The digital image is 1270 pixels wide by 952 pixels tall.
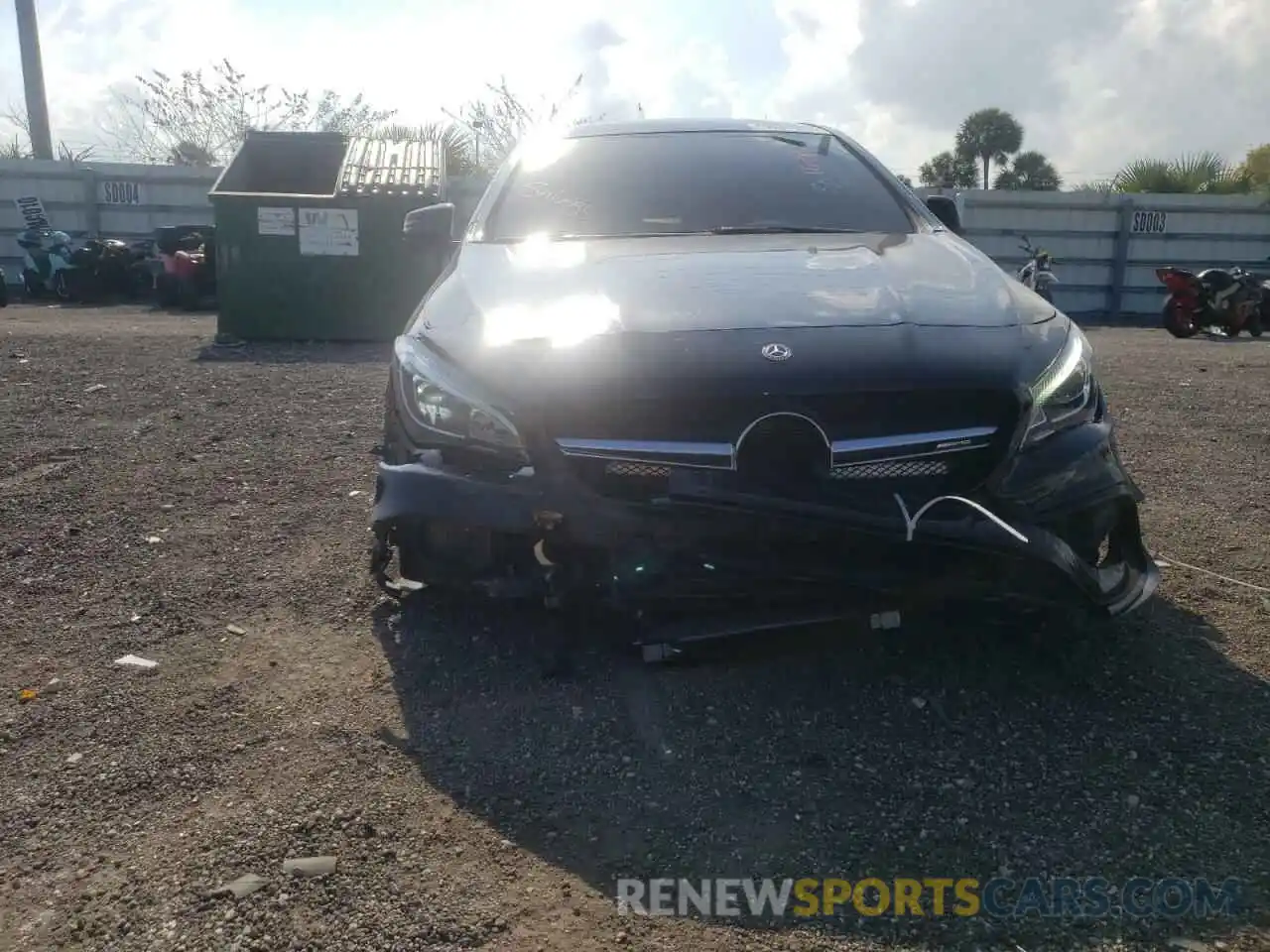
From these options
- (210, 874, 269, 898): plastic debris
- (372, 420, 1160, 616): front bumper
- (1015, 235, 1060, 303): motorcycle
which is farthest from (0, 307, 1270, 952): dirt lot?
(1015, 235, 1060, 303): motorcycle

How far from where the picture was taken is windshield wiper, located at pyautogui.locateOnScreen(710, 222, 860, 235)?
384 centimetres

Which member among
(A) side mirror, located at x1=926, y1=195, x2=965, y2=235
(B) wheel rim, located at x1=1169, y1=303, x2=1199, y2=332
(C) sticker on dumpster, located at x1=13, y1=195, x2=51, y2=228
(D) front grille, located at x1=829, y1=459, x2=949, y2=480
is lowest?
(B) wheel rim, located at x1=1169, y1=303, x2=1199, y2=332

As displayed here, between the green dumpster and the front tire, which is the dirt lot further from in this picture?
the front tire

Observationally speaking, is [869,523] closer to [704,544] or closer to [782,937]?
[704,544]

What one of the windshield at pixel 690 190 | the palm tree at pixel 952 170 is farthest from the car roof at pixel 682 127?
the palm tree at pixel 952 170

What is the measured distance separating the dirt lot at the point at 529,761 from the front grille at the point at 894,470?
0.37 meters

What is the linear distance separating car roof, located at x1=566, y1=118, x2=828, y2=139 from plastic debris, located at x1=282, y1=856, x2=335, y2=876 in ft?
9.91

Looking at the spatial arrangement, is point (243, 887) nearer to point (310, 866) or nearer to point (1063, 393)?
point (310, 866)

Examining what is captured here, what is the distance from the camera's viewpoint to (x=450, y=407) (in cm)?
280

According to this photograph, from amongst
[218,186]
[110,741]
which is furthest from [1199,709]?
[218,186]

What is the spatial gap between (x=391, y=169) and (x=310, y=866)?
10.3 m

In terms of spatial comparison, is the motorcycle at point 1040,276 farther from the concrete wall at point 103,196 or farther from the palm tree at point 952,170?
the palm tree at point 952,170

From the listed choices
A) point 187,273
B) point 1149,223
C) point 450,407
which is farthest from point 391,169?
point 1149,223

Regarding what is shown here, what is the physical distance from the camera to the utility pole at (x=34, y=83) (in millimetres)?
22266
